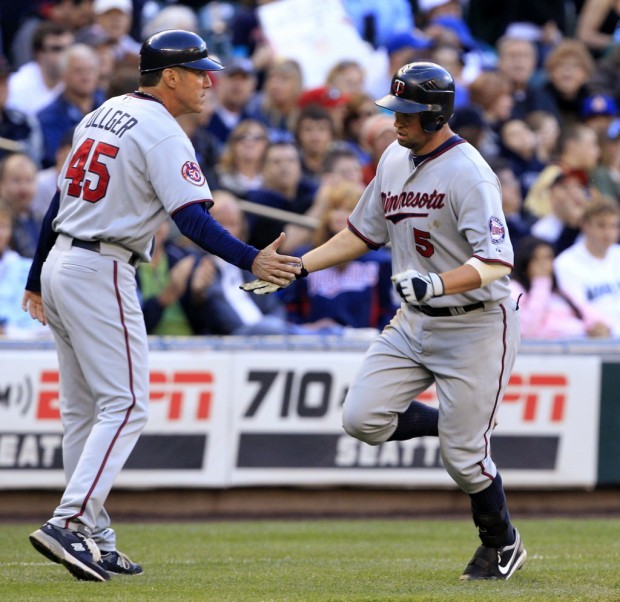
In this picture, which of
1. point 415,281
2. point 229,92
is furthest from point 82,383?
point 229,92

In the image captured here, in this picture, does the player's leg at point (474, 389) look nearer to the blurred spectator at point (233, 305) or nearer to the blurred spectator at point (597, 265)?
the blurred spectator at point (233, 305)

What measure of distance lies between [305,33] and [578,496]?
6.36 meters

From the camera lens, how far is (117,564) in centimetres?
595

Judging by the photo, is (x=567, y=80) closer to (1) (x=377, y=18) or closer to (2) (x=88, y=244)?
(1) (x=377, y=18)

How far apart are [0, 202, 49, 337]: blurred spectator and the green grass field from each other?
155 cm

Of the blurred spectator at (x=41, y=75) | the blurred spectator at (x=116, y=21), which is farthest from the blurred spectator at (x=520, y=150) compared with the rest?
the blurred spectator at (x=41, y=75)

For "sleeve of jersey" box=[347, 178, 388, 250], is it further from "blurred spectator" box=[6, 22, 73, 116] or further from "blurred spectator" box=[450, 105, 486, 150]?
"blurred spectator" box=[6, 22, 73, 116]

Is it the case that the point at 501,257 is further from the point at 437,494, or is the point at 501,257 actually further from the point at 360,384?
the point at 437,494

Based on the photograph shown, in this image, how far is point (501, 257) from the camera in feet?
18.0

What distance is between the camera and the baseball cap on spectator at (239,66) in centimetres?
1253

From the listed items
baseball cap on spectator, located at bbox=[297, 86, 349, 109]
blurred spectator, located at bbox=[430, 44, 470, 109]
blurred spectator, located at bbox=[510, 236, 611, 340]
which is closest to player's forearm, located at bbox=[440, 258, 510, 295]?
blurred spectator, located at bbox=[510, 236, 611, 340]

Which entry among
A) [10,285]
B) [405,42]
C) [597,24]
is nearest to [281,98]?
[405,42]

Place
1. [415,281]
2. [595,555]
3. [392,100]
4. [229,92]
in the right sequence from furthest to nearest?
[229,92] → [595,555] → [392,100] → [415,281]

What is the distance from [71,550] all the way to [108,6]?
8575 mm
